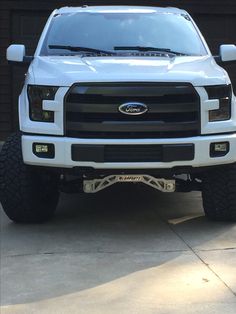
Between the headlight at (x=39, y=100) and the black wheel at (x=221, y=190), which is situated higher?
the headlight at (x=39, y=100)

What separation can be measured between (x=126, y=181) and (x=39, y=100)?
1.06 metres

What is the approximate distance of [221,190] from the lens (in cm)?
558

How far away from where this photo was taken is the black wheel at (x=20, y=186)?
5.53 metres

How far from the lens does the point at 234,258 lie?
4.84m

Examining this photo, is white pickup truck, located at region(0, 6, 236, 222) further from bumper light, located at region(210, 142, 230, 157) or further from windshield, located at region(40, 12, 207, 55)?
windshield, located at region(40, 12, 207, 55)

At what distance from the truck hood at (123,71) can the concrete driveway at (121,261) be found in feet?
4.68

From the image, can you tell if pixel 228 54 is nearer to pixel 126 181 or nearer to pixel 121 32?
pixel 121 32

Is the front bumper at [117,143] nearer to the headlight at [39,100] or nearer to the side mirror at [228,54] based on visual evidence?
the headlight at [39,100]

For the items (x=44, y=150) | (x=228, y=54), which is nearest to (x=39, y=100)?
(x=44, y=150)

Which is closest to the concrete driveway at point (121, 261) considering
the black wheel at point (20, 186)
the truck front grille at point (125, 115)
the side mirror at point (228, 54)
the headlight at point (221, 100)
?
the black wheel at point (20, 186)

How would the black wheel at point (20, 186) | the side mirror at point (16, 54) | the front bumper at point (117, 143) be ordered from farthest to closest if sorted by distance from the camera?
the side mirror at point (16, 54), the black wheel at point (20, 186), the front bumper at point (117, 143)

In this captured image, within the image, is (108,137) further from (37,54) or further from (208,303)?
(208,303)

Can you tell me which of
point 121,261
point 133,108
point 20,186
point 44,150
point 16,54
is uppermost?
point 16,54

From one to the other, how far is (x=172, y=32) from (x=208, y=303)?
333 centimetres
